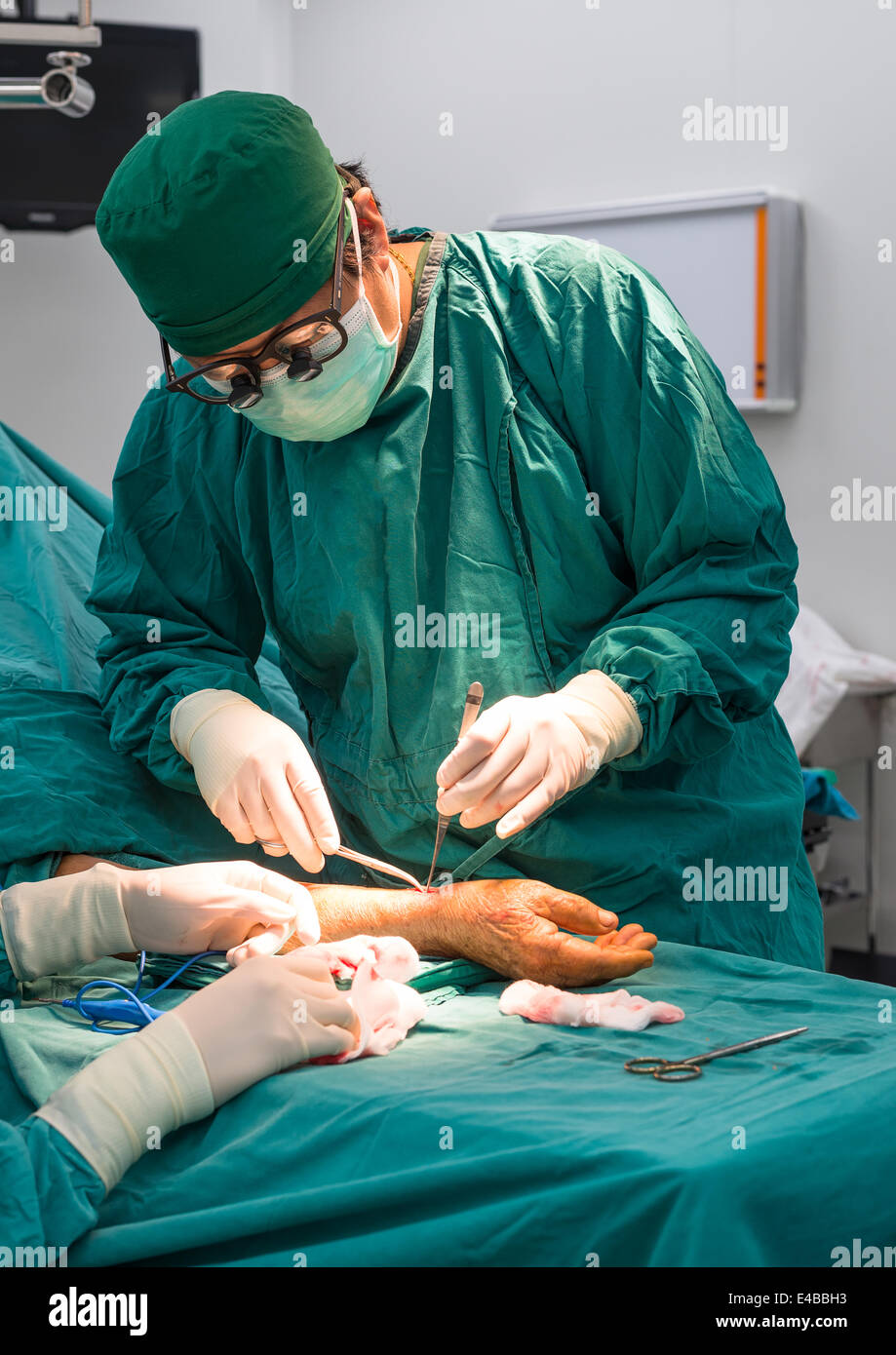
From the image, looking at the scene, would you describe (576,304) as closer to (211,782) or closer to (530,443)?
(530,443)

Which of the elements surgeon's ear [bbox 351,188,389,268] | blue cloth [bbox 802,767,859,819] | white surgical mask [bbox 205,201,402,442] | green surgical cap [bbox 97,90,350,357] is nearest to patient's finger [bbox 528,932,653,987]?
white surgical mask [bbox 205,201,402,442]

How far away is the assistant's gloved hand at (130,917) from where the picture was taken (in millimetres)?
1816

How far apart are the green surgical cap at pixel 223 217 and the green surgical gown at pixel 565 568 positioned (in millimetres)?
270

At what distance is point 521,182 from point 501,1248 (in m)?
4.71

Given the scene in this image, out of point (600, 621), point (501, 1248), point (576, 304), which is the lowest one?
point (501, 1248)

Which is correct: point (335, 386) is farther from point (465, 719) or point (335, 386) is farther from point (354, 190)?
point (465, 719)

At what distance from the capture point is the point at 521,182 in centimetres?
525

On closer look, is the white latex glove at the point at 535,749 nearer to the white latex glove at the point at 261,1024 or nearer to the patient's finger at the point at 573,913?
the patient's finger at the point at 573,913

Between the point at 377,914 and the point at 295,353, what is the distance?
0.78 metres

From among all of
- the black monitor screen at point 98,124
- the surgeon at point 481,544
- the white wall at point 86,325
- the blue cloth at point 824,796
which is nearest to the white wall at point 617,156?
the white wall at point 86,325

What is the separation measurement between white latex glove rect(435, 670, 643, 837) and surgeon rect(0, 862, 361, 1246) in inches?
11.8

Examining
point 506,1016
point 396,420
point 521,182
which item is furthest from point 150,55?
point 506,1016

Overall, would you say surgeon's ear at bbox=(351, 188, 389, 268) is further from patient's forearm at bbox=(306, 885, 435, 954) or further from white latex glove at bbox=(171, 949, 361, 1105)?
white latex glove at bbox=(171, 949, 361, 1105)

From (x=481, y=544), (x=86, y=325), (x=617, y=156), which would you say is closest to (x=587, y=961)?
(x=481, y=544)
